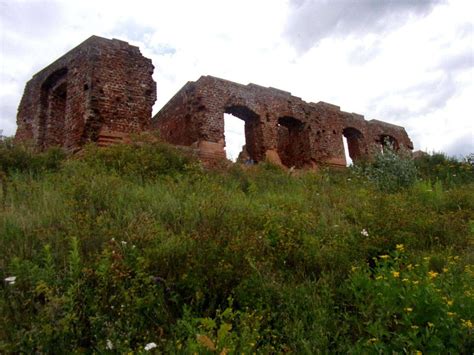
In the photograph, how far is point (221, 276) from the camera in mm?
3465

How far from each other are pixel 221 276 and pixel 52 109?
12.2m

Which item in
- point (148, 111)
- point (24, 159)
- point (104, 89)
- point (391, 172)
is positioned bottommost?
point (391, 172)

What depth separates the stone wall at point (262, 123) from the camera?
44.5 feet

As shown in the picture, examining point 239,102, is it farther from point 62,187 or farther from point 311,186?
point 62,187

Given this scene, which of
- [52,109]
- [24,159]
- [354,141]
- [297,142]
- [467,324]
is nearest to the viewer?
[467,324]

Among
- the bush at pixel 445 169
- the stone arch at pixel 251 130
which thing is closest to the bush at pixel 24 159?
the stone arch at pixel 251 130

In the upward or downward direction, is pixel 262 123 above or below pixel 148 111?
above

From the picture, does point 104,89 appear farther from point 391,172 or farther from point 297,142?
point 297,142

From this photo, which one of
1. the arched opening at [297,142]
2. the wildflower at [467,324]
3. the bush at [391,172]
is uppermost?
the arched opening at [297,142]

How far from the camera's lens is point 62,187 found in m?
6.04

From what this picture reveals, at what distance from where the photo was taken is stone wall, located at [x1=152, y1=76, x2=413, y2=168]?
44.5ft

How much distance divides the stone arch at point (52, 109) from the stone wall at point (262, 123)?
3846mm

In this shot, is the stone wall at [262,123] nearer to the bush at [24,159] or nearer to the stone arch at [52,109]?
the stone arch at [52,109]

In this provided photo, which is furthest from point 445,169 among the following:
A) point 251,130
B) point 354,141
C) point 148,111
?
point 148,111
